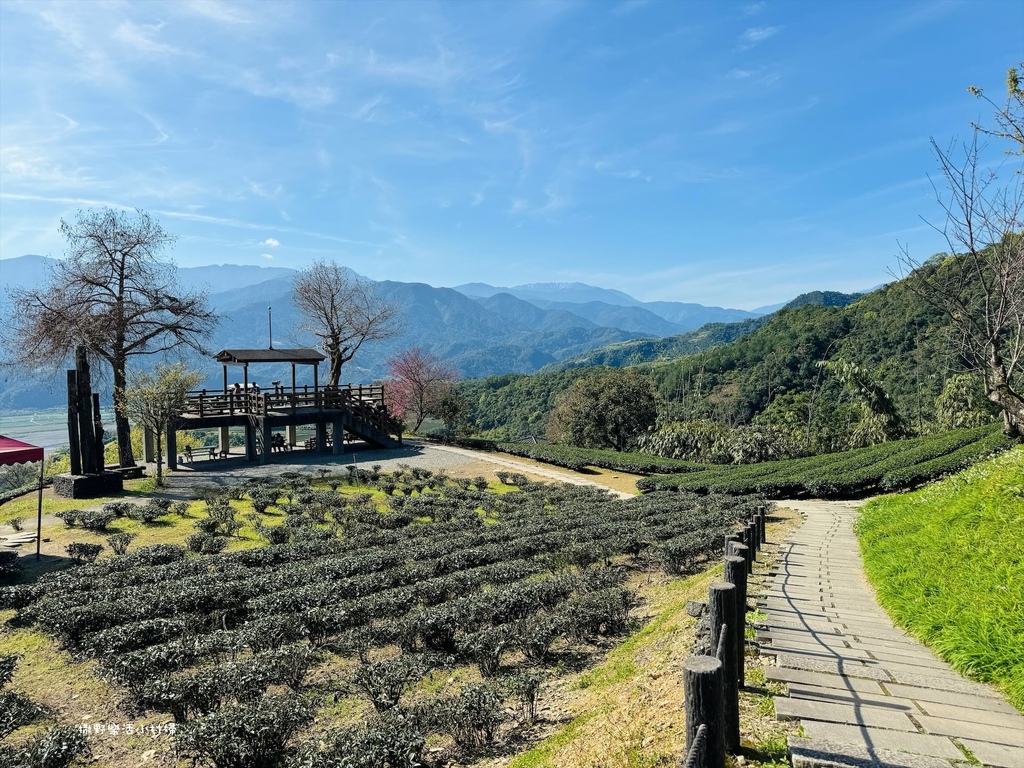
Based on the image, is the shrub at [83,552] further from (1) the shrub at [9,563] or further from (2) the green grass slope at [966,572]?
(2) the green grass slope at [966,572]

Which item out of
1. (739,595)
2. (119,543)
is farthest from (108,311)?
(739,595)

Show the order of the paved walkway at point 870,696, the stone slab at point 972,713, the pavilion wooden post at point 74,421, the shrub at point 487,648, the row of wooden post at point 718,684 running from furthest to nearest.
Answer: the pavilion wooden post at point 74,421 → the shrub at point 487,648 → the stone slab at point 972,713 → the paved walkway at point 870,696 → the row of wooden post at point 718,684

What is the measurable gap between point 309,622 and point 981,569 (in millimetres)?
8295

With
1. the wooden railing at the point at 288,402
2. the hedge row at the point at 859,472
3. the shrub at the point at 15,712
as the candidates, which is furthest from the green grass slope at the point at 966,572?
the wooden railing at the point at 288,402

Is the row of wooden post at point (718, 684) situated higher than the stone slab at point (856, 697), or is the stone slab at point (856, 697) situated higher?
the row of wooden post at point (718, 684)

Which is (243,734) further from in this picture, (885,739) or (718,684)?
(885,739)

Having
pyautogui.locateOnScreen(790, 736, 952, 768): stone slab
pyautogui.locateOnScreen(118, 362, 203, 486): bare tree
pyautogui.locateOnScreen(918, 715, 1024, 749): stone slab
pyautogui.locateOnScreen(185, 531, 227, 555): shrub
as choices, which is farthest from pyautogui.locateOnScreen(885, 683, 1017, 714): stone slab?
pyautogui.locateOnScreen(118, 362, 203, 486): bare tree

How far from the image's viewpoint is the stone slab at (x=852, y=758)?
3.17m

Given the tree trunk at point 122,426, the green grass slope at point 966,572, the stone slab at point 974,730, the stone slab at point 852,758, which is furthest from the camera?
the tree trunk at point 122,426

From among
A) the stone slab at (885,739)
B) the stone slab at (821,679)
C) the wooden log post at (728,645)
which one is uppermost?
the wooden log post at (728,645)

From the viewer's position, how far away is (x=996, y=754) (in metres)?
3.33

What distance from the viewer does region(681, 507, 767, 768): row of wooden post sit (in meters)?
2.83

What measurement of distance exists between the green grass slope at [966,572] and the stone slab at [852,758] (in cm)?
192

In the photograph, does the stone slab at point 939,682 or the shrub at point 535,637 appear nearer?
the stone slab at point 939,682
